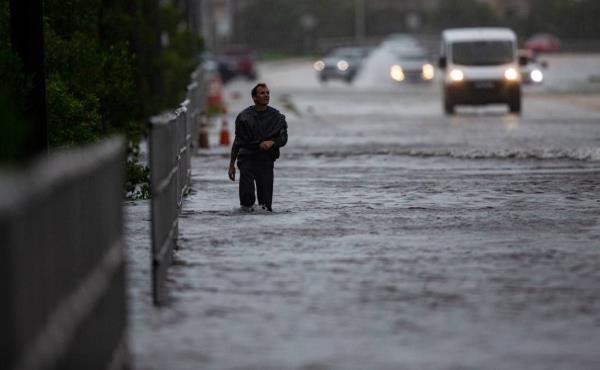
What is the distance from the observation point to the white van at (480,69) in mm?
40594

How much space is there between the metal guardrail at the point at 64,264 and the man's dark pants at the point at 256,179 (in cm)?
763

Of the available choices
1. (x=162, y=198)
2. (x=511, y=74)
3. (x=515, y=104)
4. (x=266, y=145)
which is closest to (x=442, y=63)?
(x=511, y=74)

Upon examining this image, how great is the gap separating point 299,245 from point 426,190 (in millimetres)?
5648

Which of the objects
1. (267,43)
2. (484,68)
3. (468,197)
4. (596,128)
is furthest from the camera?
(267,43)

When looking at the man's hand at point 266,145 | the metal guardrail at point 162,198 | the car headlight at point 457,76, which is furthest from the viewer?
the car headlight at point 457,76

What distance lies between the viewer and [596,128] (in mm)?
32656

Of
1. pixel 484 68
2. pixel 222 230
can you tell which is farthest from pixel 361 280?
pixel 484 68

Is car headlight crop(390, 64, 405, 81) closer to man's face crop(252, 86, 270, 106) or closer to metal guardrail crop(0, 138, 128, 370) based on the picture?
man's face crop(252, 86, 270, 106)

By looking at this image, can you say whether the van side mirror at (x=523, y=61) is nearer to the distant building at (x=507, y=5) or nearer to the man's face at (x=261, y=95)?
the man's face at (x=261, y=95)

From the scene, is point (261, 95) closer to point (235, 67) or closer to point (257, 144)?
point (257, 144)

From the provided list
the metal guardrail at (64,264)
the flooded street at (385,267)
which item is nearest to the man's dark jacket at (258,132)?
the flooded street at (385,267)

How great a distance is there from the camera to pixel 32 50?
564 inches

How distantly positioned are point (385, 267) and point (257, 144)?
13.8ft

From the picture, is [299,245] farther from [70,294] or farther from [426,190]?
[70,294]
